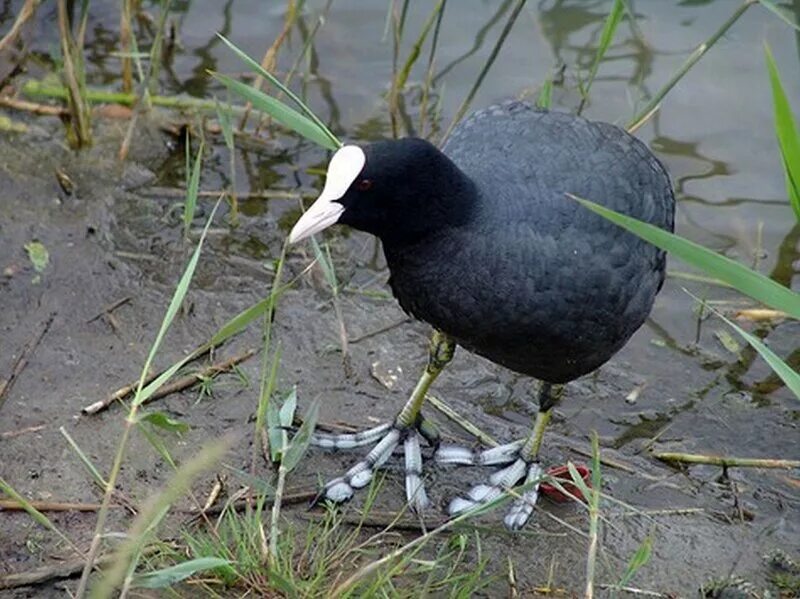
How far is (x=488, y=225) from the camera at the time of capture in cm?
297

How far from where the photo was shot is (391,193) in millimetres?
2816

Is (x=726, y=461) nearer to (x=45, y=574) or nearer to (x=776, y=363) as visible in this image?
(x=776, y=363)

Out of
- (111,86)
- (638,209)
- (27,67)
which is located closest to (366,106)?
(111,86)

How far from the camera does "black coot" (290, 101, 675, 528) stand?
2824 millimetres

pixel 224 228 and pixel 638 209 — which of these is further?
pixel 224 228

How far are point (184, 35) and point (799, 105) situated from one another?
8.30 feet

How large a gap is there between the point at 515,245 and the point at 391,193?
329mm

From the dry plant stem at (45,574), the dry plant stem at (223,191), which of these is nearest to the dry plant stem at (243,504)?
the dry plant stem at (45,574)

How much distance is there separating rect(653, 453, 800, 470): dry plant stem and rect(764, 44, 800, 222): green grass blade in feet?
4.30

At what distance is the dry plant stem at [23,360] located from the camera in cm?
337

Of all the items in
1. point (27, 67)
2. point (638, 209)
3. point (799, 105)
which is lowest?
point (799, 105)

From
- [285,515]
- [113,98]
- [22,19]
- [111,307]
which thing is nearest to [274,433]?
[285,515]

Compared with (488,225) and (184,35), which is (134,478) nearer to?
(488,225)

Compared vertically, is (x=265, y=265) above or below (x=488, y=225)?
below
